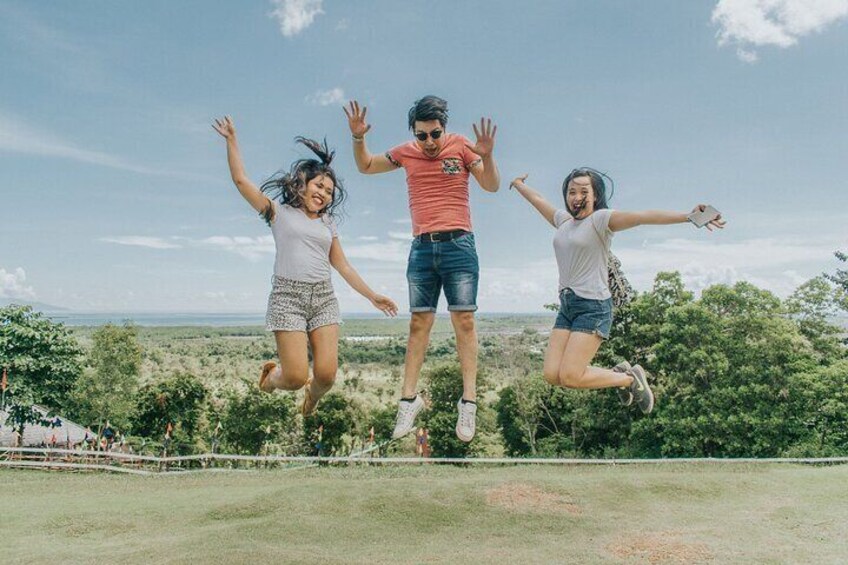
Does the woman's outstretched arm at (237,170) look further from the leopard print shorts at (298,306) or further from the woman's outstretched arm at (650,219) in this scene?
the woman's outstretched arm at (650,219)

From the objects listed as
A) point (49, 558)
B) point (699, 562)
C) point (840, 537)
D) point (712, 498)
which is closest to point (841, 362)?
point (712, 498)

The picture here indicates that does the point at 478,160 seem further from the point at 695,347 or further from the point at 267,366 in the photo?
the point at 695,347

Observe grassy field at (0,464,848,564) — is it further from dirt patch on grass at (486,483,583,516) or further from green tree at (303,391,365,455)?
green tree at (303,391,365,455)

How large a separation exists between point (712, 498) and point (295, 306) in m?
15.8

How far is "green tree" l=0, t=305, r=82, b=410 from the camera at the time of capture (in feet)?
116

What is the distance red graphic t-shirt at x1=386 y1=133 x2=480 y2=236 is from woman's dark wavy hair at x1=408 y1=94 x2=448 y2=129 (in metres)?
0.29

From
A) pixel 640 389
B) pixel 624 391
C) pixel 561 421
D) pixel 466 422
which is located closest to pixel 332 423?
pixel 561 421

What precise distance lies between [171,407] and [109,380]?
7.99m

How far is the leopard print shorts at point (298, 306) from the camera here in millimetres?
7125

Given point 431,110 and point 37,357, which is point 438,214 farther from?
point 37,357

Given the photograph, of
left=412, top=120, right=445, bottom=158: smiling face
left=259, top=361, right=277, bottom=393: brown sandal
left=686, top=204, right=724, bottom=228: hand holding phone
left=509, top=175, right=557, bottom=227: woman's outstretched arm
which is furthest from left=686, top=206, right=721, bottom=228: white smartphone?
left=259, top=361, right=277, bottom=393: brown sandal

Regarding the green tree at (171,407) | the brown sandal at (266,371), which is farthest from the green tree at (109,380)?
the brown sandal at (266,371)

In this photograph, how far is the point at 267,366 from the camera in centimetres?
825

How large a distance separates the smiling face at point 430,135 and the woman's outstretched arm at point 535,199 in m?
1.34
